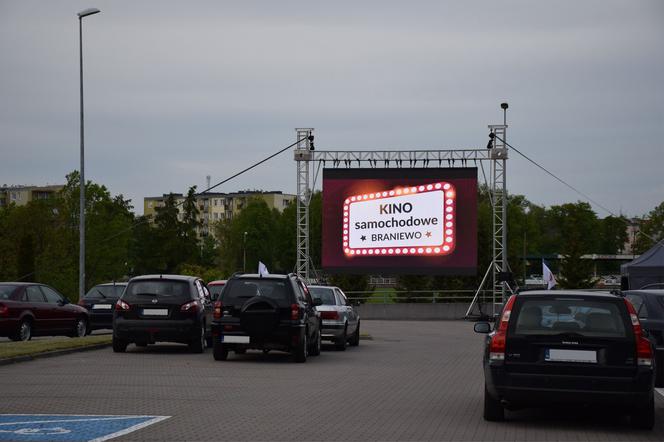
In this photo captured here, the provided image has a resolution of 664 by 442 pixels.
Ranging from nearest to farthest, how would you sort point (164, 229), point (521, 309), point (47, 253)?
point (521, 309), point (47, 253), point (164, 229)

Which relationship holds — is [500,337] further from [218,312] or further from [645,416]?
[218,312]

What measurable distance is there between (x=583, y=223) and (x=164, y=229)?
59378 mm

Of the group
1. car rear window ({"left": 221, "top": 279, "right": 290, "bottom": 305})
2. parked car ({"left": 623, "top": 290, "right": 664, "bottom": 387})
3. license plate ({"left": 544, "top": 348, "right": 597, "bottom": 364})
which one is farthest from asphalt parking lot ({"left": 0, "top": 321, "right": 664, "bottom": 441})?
parked car ({"left": 623, "top": 290, "right": 664, "bottom": 387})

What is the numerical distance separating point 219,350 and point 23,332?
6.91 meters

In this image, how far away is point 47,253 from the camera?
79.7 m

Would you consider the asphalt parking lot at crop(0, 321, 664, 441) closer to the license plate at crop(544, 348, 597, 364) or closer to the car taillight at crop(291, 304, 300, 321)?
the license plate at crop(544, 348, 597, 364)

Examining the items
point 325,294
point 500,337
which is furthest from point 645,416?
point 325,294

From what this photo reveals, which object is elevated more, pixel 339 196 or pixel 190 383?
pixel 339 196

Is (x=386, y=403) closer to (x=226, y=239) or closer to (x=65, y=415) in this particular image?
(x=65, y=415)

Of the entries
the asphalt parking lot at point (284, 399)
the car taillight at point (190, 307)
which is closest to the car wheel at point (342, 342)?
the asphalt parking lot at point (284, 399)

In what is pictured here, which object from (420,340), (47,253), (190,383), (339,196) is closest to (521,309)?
(190,383)

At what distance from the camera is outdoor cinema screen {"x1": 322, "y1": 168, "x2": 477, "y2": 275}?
1951 inches

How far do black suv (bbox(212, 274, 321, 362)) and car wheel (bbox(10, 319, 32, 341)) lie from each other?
6670 millimetres

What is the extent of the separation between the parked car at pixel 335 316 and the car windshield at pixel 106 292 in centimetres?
753
